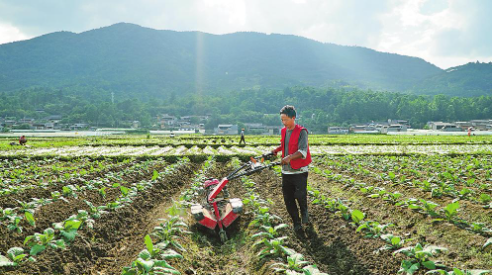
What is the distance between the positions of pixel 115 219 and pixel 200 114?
5347 inches

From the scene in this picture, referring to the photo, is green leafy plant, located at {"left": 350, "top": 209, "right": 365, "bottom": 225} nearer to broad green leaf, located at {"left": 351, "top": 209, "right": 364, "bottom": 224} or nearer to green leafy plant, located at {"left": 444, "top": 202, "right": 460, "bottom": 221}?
broad green leaf, located at {"left": 351, "top": 209, "right": 364, "bottom": 224}

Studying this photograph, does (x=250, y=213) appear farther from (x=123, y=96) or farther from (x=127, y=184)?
(x=123, y=96)

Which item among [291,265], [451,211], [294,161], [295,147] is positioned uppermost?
[295,147]

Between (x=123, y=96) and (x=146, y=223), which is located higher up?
(x=123, y=96)

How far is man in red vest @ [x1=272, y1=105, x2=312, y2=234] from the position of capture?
508cm

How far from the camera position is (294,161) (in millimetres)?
5191

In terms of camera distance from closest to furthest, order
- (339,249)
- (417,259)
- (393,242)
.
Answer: (417,259)
(393,242)
(339,249)

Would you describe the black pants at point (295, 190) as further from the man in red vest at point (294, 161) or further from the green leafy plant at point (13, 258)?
the green leafy plant at point (13, 258)

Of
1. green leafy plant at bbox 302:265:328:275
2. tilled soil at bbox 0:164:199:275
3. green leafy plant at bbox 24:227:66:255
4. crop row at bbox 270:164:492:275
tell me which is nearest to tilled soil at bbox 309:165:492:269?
crop row at bbox 270:164:492:275

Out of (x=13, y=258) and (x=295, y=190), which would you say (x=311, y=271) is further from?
(x=13, y=258)

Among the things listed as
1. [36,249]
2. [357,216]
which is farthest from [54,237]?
[357,216]

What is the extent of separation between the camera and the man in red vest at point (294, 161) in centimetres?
508

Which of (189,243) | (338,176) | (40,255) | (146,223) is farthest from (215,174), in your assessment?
(40,255)

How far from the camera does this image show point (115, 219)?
584 centimetres
